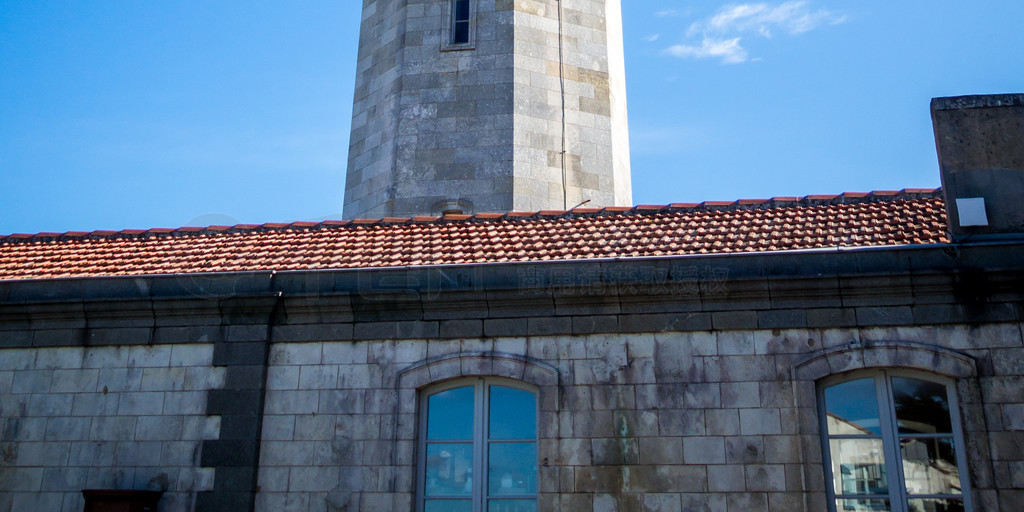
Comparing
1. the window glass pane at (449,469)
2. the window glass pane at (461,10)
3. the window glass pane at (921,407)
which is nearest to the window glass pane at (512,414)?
the window glass pane at (449,469)

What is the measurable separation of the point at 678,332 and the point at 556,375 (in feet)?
4.61

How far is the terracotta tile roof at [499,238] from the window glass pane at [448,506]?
9.10 ft

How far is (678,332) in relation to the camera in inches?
369

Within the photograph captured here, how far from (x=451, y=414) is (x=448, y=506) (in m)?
1.00

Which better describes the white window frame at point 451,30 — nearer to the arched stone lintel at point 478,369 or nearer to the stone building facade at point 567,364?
the stone building facade at point 567,364

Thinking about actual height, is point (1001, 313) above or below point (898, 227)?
below

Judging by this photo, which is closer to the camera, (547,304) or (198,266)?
(547,304)

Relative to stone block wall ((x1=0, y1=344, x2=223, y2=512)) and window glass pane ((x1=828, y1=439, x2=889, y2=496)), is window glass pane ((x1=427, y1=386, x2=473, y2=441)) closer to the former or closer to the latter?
stone block wall ((x1=0, y1=344, x2=223, y2=512))

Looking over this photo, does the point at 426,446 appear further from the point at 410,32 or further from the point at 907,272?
the point at 410,32

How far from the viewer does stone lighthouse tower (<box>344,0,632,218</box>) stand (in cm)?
1576

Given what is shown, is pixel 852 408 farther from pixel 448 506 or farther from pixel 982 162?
pixel 448 506

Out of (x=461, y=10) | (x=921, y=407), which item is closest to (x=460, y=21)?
(x=461, y=10)

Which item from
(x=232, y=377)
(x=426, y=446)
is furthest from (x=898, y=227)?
(x=232, y=377)

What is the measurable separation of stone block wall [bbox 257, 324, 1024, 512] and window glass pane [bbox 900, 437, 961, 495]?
0.75 feet
